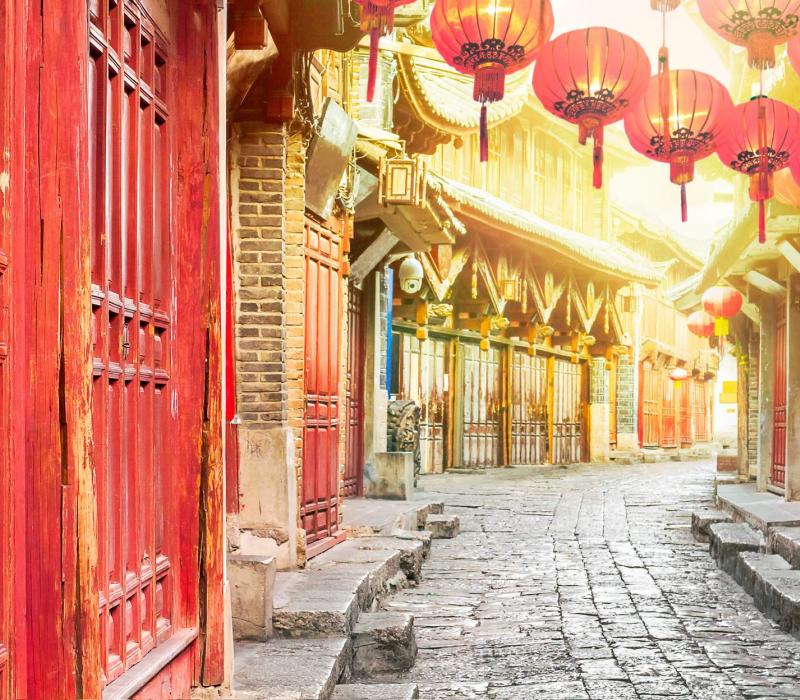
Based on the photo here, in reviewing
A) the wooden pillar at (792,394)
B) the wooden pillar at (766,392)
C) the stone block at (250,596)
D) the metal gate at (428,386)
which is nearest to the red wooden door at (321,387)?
the stone block at (250,596)

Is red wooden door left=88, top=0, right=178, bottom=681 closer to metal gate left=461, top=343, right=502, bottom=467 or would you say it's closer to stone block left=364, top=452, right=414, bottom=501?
stone block left=364, top=452, right=414, bottom=501

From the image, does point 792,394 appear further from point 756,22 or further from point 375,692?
point 375,692

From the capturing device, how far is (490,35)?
7.36 meters

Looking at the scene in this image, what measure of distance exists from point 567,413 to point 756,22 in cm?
1977

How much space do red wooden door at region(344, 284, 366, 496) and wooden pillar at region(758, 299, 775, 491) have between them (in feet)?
18.3

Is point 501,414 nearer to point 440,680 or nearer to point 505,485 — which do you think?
point 505,485

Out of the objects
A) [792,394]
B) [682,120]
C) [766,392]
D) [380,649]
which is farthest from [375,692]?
[766,392]

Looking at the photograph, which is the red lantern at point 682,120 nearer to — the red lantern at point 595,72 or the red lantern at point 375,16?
the red lantern at point 595,72

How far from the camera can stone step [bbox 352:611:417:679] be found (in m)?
6.14

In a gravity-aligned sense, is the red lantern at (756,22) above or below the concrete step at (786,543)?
above

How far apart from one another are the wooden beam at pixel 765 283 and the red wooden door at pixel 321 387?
7382 millimetres

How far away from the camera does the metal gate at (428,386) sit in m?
18.2

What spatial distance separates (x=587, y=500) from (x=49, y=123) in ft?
47.4

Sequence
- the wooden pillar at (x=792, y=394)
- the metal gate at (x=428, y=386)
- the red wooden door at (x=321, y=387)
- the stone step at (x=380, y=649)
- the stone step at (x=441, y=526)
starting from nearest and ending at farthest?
the stone step at (x=380, y=649), the red wooden door at (x=321, y=387), the stone step at (x=441, y=526), the wooden pillar at (x=792, y=394), the metal gate at (x=428, y=386)
